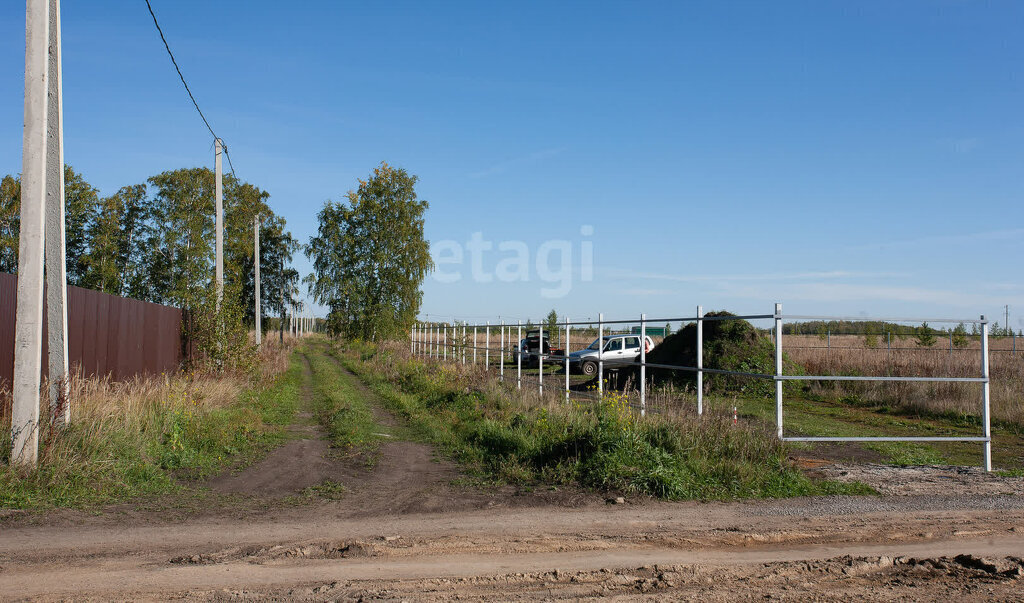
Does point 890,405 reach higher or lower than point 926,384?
lower

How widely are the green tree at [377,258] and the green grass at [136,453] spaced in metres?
30.1

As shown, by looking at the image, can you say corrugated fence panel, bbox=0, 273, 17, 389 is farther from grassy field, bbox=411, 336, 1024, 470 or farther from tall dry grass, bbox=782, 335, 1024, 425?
tall dry grass, bbox=782, 335, 1024, 425

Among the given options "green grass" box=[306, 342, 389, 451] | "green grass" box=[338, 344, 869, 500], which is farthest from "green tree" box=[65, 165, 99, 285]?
"green grass" box=[338, 344, 869, 500]

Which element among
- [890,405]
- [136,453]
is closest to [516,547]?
[136,453]

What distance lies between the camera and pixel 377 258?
1633 inches

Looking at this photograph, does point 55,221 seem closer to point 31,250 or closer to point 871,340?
point 31,250

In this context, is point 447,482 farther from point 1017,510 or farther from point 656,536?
point 1017,510

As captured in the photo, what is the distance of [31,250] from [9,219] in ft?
115

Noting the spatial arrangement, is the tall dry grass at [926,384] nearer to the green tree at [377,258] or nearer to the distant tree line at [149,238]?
the green tree at [377,258]

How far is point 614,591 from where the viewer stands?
439 cm

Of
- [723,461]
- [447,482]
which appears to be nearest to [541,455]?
[447,482]

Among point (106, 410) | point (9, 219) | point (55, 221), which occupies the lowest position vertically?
point (106, 410)

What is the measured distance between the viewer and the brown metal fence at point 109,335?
8414 millimetres

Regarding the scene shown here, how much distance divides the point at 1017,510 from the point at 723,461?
9.15 ft
